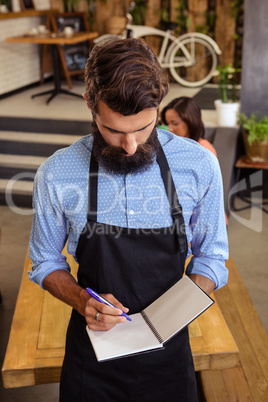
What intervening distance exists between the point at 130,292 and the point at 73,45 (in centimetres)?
706

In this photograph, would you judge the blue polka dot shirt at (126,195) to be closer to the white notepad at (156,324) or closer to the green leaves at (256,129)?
the white notepad at (156,324)

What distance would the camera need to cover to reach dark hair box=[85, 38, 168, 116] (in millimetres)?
1171

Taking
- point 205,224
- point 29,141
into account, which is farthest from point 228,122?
point 205,224

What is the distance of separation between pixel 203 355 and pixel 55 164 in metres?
1.10

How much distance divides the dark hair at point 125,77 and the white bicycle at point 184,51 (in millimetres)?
6452

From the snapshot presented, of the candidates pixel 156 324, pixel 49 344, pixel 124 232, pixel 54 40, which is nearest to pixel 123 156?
pixel 124 232

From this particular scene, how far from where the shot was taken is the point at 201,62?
26.3 feet

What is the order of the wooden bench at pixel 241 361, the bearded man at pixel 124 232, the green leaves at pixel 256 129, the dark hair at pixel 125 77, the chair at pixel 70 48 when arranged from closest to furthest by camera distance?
the dark hair at pixel 125 77
the bearded man at pixel 124 232
the wooden bench at pixel 241 361
the green leaves at pixel 256 129
the chair at pixel 70 48

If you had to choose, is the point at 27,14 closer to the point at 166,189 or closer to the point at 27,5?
the point at 27,5

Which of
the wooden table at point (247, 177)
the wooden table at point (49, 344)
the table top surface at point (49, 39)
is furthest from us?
the table top surface at point (49, 39)

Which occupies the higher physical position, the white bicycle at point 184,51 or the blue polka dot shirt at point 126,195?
the blue polka dot shirt at point 126,195

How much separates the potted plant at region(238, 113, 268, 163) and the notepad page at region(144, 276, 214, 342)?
372cm

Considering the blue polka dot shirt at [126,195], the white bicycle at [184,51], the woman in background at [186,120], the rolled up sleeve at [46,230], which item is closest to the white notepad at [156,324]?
the blue polka dot shirt at [126,195]

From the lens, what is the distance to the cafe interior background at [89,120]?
396 cm
